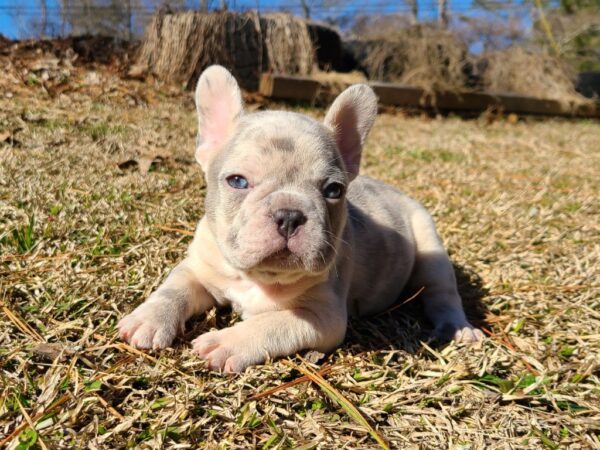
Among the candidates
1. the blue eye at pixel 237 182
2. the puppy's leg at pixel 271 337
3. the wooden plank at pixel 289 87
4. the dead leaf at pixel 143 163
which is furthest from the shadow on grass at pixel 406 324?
the wooden plank at pixel 289 87

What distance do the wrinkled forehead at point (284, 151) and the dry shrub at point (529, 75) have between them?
550 inches

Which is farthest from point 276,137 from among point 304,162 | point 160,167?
point 160,167

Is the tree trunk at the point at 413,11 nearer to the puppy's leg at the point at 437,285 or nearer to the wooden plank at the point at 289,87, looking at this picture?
the wooden plank at the point at 289,87

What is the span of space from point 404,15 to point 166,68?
978 cm

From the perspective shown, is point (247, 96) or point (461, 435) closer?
point (461, 435)

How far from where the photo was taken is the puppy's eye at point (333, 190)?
10.5ft

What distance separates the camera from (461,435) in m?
2.53

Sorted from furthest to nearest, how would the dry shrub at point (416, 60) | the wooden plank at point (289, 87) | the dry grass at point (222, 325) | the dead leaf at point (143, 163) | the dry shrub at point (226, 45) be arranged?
1. the dry shrub at point (416, 60)
2. the wooden plank at point (289, 87)
3. the dry shrub at point (226, 45)
4. the dead leaf at point (143, 163)
5. the dry grass at point (222, 325)

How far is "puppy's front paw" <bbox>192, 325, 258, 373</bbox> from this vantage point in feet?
9.08

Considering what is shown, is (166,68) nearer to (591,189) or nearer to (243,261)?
(591,189)

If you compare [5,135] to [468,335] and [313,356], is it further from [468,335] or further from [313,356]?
[468,335]

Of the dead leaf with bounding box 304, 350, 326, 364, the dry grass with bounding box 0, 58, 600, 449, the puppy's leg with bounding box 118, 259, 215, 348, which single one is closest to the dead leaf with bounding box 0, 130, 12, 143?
the dry grass with bounding box 0, 58, 600, 449

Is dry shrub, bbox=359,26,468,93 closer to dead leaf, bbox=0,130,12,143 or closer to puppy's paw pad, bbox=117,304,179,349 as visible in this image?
dead leaf, bbox=0,130,12,143

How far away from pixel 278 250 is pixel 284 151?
614 mm
